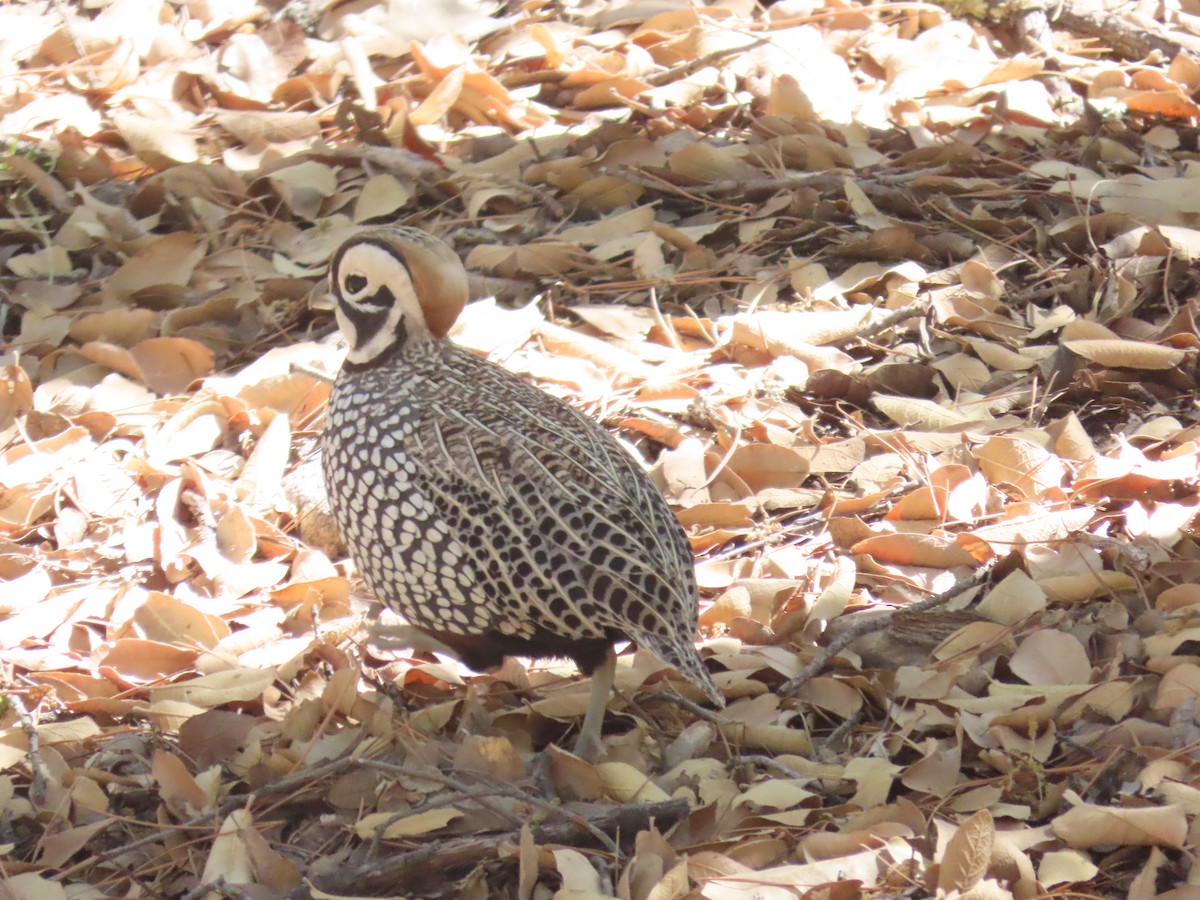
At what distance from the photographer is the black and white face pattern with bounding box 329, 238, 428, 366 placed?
317cm

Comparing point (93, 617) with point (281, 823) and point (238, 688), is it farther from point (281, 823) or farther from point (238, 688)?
point (281, 823)

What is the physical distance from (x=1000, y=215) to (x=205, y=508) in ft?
9.27

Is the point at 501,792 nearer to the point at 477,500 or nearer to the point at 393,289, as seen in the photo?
the point at 477,500

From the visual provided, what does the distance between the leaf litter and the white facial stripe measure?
2.24 feet

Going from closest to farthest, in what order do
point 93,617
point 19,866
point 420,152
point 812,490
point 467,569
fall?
point 19,866 → point 467,569 → point 93,617 → point 812,490 → point 420,152

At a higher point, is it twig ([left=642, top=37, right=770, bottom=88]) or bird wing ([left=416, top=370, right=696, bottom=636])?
twig ([left=642, top=37, right=770, bottom=88])

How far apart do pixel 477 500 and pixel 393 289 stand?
57cm

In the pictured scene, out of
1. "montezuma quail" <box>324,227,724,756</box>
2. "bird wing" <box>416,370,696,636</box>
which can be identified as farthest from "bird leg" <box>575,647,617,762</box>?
"bird wing" <box>416,370,696,636</box>

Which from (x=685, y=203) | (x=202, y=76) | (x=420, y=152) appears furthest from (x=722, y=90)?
(x=202, y=76)

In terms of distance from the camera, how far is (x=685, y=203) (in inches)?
198

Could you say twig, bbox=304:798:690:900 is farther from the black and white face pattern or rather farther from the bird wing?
the black and white face pattern

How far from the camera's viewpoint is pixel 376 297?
3.23 m

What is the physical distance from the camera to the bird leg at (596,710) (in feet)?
9.57

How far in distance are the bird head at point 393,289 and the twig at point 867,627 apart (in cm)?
114
